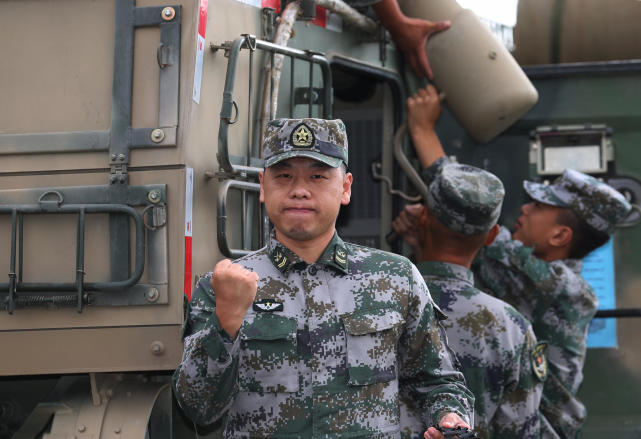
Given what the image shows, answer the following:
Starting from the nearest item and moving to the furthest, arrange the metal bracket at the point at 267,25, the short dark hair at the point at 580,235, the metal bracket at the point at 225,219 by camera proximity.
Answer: the metal bracket at the point at 225,219, the metal bracket at the point at 267,25, the short dark hair at the point at 580,235

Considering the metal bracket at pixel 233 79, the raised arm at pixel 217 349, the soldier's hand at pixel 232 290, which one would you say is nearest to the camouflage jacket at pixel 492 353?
the metal bracket at pixel 233 79

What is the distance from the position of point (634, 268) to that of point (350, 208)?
1355mm

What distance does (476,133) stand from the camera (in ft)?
13.3

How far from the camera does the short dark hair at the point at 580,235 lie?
3902 millimetres

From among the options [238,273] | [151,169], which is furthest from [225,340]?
[151,169]

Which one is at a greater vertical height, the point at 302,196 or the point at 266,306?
the point at 302,196

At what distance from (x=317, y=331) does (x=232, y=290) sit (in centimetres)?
32

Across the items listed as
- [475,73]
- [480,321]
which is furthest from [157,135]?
[475,73]

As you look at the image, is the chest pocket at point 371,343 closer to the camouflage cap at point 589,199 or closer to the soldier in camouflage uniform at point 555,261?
the soldier in camouflage uniform at point 555,261

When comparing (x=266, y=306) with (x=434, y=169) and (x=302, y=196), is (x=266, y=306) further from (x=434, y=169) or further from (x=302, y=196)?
(x=434, y=169)

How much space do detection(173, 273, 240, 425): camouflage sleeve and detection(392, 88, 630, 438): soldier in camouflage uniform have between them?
194 cm

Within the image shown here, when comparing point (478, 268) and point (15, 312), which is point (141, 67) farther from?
point (478, 268)

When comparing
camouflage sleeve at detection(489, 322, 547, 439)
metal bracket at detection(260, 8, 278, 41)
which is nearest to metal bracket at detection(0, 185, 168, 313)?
metal bracket at detection(260, 8, 278, 41)

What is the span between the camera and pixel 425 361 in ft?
6.88
